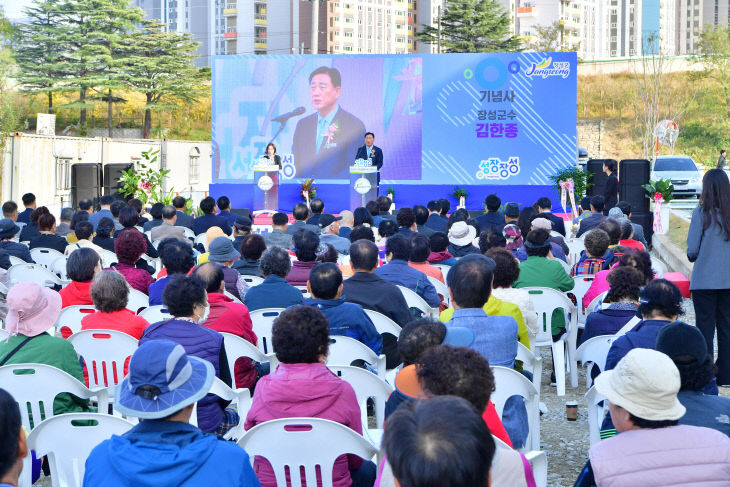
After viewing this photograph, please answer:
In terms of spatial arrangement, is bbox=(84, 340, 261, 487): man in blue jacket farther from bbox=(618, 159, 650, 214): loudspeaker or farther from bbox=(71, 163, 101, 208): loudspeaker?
bbox=(71, 163, 101, 208): loudspeaker

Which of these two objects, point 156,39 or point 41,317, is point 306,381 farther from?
point 156,39

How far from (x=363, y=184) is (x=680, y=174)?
13.4 metres

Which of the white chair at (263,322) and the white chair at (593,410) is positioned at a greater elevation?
the white chair at (263,322)

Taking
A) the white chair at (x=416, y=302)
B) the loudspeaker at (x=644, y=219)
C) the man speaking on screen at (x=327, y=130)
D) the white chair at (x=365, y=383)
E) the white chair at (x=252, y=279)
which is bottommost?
the white chair at (x=365, y=383)

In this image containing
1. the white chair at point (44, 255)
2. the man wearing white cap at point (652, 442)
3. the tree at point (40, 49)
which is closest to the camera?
the man wearing white cap at point (652, 442)

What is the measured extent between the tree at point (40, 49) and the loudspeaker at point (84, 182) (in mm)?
30908

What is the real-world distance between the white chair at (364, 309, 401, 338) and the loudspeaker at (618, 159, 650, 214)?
10.6m

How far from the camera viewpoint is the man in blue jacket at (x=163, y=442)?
7.25 feet

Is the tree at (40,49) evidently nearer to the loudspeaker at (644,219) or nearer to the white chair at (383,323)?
the loudspeaker at (644,219)

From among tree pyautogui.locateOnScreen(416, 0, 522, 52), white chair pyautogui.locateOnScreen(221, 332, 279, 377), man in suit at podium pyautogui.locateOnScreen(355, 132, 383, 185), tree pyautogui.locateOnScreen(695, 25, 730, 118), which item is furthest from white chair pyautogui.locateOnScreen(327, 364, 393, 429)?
tree pyautogui.locateOnScreen(416, 0, 522, 52)

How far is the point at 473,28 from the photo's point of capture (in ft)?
178

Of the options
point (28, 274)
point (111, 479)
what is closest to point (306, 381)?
point (111, 479)

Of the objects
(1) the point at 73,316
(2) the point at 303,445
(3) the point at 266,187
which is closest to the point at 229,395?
(2) the point at 303,445

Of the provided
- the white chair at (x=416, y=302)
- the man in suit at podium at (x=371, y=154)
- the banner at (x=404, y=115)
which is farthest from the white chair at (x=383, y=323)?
the banner at (x=404, y=115)
